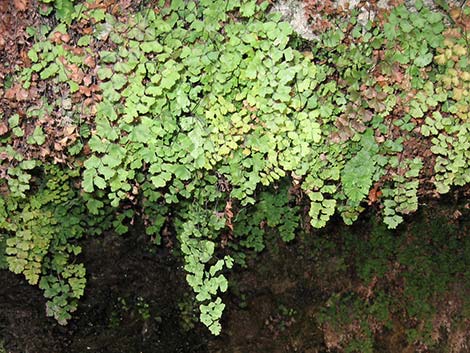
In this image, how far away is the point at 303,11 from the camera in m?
2.16

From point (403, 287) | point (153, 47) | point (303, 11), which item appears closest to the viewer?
point (153, 47)

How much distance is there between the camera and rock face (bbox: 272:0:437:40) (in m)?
2.13

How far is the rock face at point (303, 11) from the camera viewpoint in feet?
6.98

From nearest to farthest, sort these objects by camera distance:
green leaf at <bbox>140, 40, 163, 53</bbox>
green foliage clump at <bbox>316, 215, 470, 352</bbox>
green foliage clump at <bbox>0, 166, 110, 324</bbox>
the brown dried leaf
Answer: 1. green leaf at <bbox>140, 40, 163, 53</bbox>
2. the brown dried leaf
3. green foliage clump at <bbox>0, 166, 110, 324</bbox>
4. green foliage clump at <bbox>316, 215, 470, 352</bbox>

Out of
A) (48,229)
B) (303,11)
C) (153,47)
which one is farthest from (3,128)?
(303,11)

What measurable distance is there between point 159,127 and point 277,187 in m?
1.43

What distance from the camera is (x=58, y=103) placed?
2.28 meters

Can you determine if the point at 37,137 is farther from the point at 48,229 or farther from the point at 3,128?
the point at 48,229

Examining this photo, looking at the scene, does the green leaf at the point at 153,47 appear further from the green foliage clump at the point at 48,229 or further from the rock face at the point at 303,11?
the green foliage clump at the point at 48,229

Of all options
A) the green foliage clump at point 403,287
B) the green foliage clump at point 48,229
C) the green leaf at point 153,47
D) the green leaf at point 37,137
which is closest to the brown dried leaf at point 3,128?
the green leaf at point 37,137

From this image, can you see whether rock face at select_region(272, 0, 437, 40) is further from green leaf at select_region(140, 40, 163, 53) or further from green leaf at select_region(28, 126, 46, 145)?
green leaf at select_region(28, 126, 46, 145)

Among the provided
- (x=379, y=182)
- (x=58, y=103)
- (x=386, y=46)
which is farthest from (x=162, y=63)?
(x=379, y=182)

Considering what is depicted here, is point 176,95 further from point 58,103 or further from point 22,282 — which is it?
point 22,282

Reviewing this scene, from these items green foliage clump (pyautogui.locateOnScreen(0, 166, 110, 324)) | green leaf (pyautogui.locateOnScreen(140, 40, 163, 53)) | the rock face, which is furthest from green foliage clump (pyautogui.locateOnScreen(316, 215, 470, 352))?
green leaf (pyautogui.locateOnScreen(140, 40, 163, 53))
